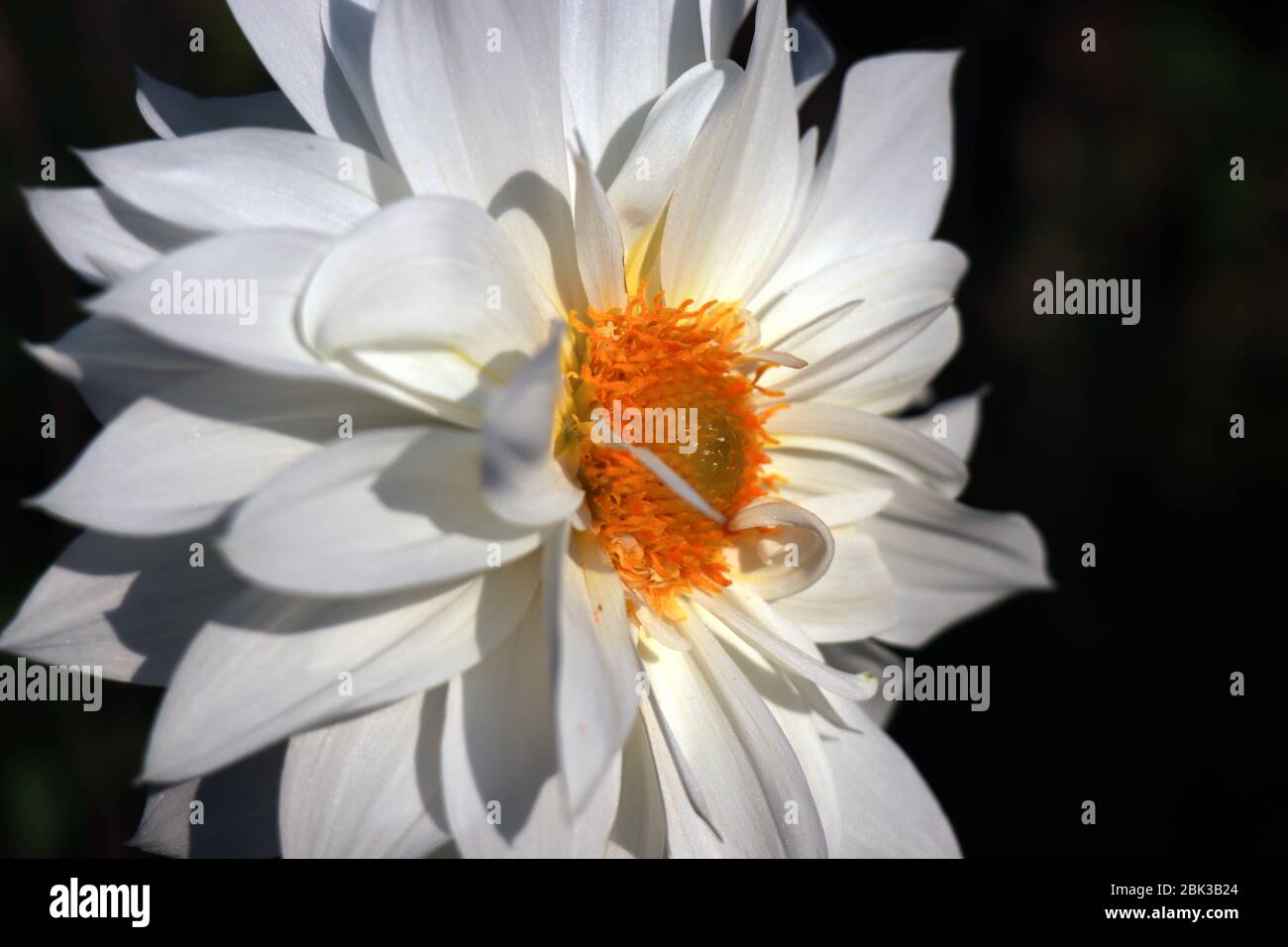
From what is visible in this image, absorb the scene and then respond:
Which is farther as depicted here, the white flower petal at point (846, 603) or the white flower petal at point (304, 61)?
the white flower petal at point (846, 603)

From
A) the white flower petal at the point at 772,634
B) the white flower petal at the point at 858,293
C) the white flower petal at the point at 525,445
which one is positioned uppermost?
the white flower petal at the point at 858,293

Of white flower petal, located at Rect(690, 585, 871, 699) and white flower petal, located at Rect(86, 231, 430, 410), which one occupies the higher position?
white flower petal, located at Rect(86, 231, 430, 410)

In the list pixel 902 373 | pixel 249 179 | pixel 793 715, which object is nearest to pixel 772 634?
pixel 793 715

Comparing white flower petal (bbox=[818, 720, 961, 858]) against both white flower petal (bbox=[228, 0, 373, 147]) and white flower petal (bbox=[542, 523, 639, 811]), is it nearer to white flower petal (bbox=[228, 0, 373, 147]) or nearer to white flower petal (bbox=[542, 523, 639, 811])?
white flower petal (bbox=[542, 523, 639, 811])

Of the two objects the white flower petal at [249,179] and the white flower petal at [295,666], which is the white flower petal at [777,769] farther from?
the white flower petal at [249,179]

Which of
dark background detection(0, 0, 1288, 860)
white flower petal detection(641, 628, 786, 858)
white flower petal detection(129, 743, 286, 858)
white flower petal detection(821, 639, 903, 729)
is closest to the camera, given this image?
white flower petal detection(641, 628, 786, 858)

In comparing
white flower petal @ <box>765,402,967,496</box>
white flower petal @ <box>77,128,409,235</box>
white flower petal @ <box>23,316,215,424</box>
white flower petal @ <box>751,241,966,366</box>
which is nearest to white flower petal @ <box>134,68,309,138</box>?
white flower petal @ <box>77,128,409,235</box>

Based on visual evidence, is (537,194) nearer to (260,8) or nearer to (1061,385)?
(260,8)

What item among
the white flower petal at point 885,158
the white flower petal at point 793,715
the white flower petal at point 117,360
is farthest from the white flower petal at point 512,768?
the white flower petal at point 885,158
